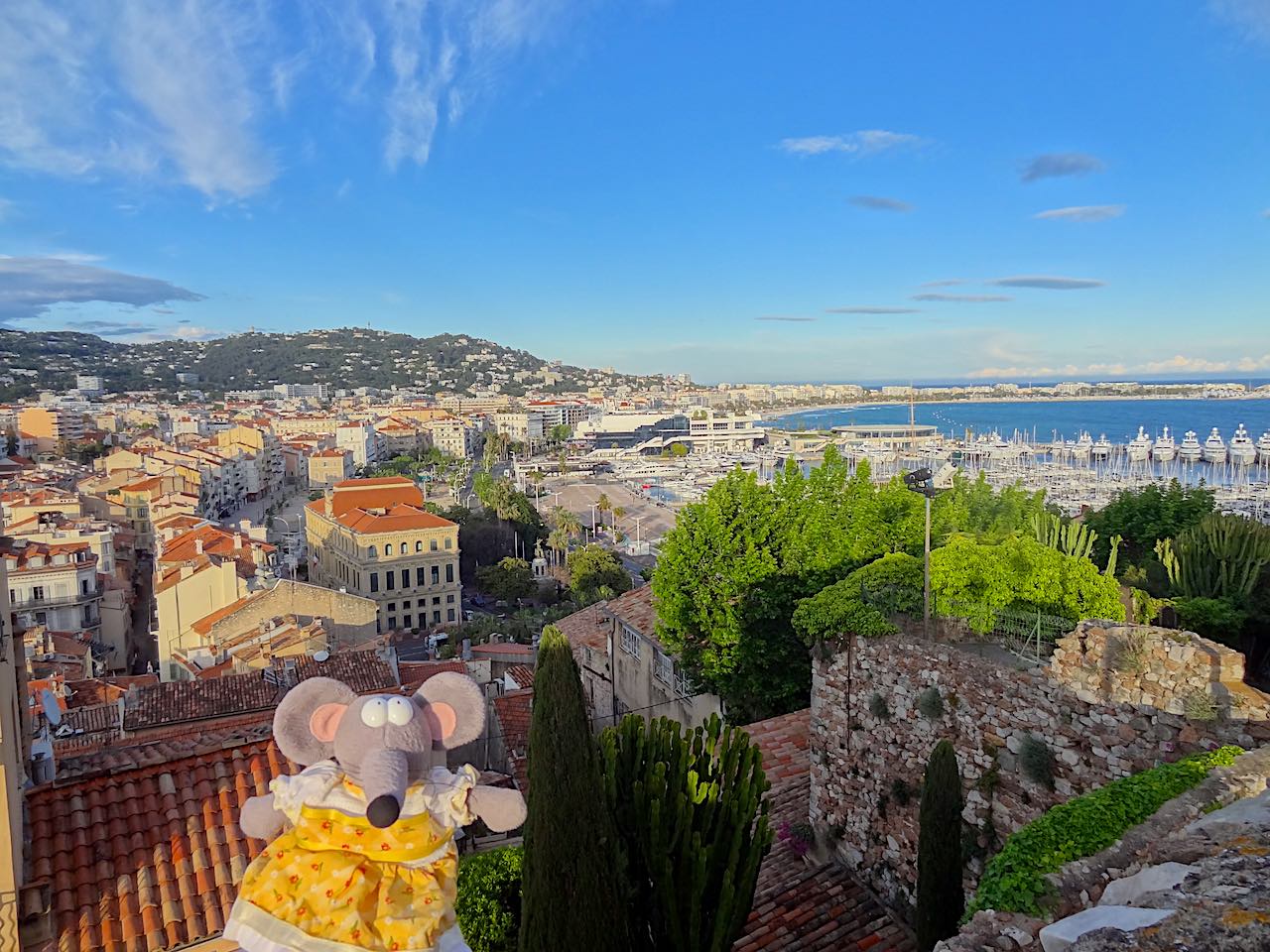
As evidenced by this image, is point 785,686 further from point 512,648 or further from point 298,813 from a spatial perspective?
point 512,648

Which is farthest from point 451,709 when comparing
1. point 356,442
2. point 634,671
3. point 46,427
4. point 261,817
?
point 46,427

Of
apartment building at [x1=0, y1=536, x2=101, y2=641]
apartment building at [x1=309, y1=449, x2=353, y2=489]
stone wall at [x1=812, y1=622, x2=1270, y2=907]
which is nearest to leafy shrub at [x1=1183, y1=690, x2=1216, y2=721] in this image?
stone wall at [x1=812, y1=622, x2=1270, y2=907]

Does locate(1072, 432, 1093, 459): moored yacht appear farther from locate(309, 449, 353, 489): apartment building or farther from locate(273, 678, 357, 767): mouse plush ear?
locate(273, 678, 357, 767): mouse plush ear

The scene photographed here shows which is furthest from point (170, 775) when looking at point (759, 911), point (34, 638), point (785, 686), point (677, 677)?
point (34, 638)

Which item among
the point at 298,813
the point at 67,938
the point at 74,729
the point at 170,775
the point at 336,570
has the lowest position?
the point at 336,570

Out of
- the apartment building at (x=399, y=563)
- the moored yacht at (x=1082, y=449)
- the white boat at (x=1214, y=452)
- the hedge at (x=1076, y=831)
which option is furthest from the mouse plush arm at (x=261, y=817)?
the white boat at (x=1214, y=452)

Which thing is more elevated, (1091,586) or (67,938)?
(1091,586)

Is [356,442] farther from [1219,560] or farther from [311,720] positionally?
[311,720]
